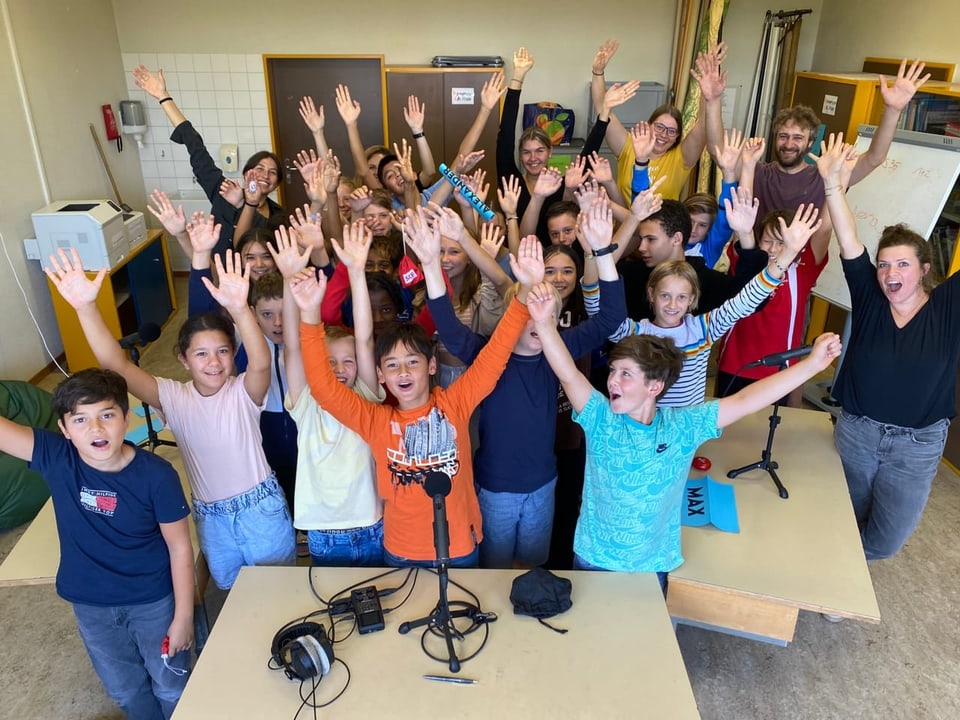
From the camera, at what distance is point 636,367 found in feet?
6.39

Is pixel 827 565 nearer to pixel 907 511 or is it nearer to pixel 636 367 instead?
pixel 907 511

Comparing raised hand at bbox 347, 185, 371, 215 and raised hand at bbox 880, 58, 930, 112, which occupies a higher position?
raised hand at bbox 880, 58, 930, 112

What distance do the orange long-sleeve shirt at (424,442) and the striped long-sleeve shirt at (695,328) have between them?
0.63 metres

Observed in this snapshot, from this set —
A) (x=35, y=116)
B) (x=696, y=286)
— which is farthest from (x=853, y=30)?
(x=35, y=116)

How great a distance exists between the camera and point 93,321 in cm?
203

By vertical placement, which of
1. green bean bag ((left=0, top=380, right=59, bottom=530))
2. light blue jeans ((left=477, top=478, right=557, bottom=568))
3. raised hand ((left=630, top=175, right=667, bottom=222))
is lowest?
green bean bag ((left=0, top=380, right=59, bottom=530))

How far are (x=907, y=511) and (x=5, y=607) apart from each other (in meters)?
3.62

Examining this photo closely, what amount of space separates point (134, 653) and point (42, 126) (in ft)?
14.2

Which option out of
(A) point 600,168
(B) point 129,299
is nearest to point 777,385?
(A) point 600,168

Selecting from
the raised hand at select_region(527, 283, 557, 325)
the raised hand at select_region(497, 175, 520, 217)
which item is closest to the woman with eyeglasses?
the raised hand at select_region(497, 175, 520, 217)

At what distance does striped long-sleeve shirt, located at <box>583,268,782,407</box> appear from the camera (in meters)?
2.52

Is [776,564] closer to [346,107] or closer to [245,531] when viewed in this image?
[245,531]

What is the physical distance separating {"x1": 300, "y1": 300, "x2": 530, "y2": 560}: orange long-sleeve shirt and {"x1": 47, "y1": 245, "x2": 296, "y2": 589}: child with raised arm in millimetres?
344

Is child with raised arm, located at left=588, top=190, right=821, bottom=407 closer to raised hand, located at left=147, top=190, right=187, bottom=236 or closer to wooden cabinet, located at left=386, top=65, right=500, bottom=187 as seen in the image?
raised hand, located at left=147, top=190, right=187, bottom=236
